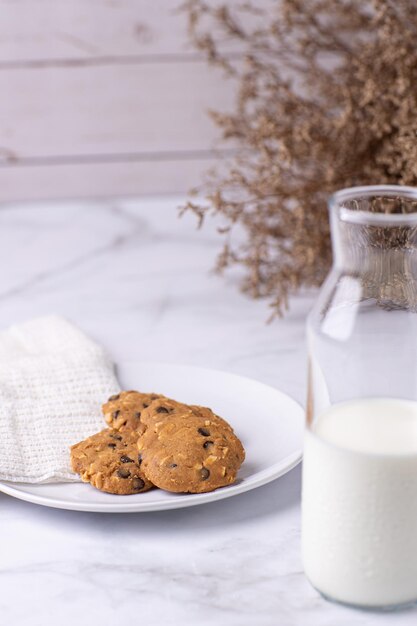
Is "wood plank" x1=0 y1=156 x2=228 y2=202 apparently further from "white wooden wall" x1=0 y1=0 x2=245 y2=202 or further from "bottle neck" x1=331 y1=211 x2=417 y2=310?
"bottle neck" x1=331 y1=211 x2=417 y2=310

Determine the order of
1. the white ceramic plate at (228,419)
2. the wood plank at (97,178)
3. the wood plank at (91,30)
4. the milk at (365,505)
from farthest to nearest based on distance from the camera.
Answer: the wood plank at (97,178)
the wood plank at (91,30)
the white ceramic plate at (228,419)
the milk at (365,505)

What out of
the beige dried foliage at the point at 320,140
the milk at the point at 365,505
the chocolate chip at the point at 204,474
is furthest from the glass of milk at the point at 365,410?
the beige dried foliage at the point at 320,140

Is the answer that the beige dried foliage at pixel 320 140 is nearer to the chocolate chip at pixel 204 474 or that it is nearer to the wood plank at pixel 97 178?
the chocolate chip at pixel 204 474

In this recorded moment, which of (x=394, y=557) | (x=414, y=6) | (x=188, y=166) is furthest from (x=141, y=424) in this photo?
(x=188, y=166)

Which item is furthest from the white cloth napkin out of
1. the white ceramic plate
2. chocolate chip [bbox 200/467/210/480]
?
chocolate chip [bbox 200/467/210/480]

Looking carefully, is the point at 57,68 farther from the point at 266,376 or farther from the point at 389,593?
the point at 389,593

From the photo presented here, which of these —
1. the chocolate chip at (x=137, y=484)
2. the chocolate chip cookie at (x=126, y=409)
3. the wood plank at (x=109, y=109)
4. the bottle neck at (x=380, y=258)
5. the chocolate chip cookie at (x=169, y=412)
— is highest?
the bottle neck at (x=380, y=258)
